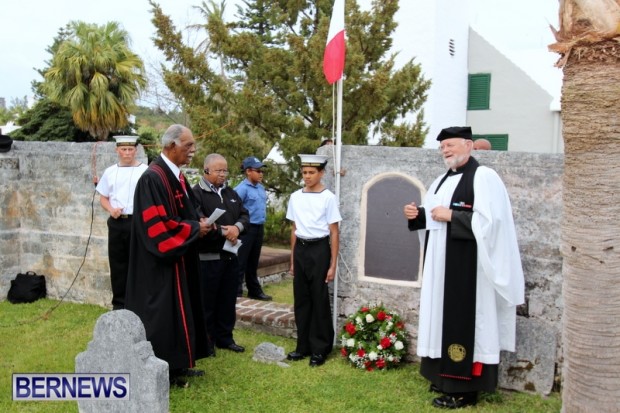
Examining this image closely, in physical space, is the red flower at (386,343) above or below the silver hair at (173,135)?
below

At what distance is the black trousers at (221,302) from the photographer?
243 inches

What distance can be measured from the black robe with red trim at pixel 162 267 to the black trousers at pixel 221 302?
0.99 metres

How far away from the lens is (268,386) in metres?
5.27

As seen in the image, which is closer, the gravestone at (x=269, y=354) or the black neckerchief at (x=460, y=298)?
the black neckerchief at (x=460, y=298)

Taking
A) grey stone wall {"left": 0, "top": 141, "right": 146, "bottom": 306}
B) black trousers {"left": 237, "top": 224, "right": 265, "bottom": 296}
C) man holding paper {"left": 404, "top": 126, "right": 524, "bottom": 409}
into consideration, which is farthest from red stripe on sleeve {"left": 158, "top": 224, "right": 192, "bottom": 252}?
black trousers {"left": 237, "top": 224, "right": 265, "bottom": 296}

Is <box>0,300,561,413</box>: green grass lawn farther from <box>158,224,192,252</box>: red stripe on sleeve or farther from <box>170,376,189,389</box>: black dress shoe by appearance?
<box>158,224,192,252</box>: red stripe on sleeve

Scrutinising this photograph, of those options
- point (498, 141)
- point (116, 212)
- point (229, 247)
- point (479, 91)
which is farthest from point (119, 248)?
point (479, 91)

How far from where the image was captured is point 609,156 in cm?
315

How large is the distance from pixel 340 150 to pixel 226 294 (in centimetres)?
188

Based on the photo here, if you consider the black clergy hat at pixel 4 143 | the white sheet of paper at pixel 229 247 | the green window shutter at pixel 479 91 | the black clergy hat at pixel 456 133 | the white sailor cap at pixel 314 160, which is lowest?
the white sheet of paper at pixel 229 247

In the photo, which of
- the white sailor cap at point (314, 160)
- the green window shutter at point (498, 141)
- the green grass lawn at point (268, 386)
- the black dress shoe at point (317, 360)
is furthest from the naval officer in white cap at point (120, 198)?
the green window shutter at point (498, 141)

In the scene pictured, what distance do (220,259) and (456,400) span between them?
262cm

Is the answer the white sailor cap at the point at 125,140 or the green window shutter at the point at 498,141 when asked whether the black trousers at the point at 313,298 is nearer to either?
the white sailor cap at the point at 125,140

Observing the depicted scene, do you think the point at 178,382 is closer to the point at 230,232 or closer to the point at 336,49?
the point at 230,232
